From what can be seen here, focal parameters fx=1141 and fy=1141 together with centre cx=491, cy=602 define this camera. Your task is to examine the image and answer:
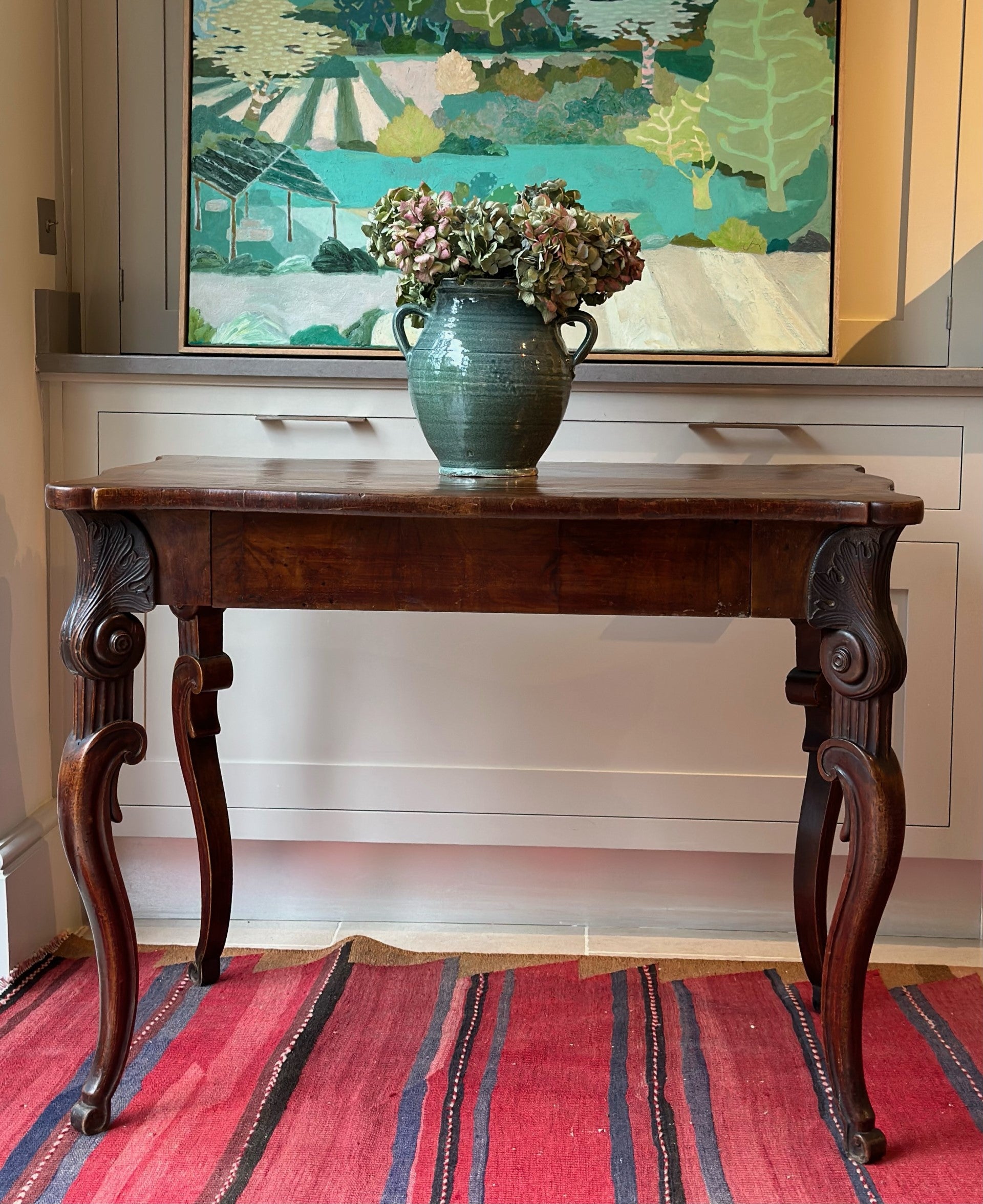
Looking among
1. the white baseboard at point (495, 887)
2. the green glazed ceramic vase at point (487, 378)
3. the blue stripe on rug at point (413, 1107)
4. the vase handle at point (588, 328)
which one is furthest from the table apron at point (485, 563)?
the white baseboard at point (495, 887)

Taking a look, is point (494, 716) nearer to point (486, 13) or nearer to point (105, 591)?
point (105, 591)

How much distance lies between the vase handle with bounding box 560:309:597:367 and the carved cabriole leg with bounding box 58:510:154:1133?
0.59 m

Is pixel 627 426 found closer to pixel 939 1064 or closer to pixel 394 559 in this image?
pixel 394 559

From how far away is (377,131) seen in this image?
2.12m

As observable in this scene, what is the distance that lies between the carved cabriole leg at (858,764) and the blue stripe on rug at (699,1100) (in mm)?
168

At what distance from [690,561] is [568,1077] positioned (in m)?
0.76

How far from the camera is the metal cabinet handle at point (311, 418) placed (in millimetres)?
1998

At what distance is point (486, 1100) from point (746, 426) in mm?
1142

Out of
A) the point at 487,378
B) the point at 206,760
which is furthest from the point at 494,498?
the point at 206,760

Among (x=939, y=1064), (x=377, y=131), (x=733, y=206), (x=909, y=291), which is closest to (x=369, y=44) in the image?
(x=377, y=131)

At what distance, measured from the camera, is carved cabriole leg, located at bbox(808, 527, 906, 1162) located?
4.23ft

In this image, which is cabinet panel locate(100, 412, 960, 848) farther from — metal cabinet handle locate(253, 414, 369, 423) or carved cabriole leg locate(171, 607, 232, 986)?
carved cabriole leg locate(171, 607, 232, 986)

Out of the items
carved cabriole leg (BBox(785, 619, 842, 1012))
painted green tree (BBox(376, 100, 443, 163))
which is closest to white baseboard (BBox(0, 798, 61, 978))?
carved cabriole leg (BBox(785, 619, 842, 1012))

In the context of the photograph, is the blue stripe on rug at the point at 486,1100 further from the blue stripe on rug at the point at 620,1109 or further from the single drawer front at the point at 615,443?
the single drawer front at the point at 615,443
